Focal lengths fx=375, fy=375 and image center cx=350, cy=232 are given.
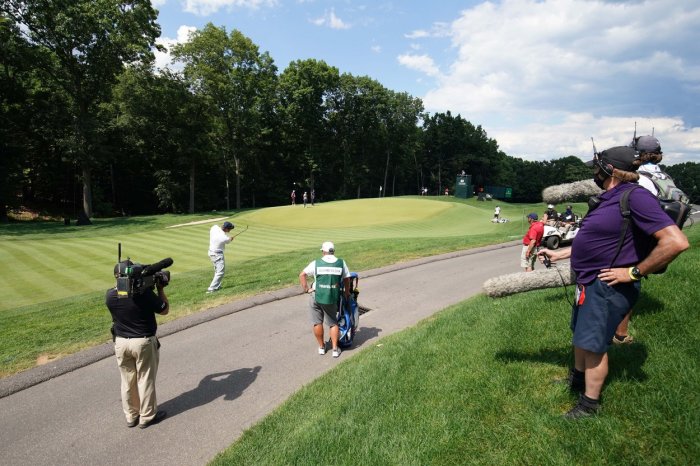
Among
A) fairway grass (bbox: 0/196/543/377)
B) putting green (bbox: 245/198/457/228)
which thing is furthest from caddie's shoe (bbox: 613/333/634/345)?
putting green (bbox: 245/198/457/228)

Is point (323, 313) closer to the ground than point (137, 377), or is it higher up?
higher up

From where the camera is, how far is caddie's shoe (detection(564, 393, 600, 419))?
11.5 feet

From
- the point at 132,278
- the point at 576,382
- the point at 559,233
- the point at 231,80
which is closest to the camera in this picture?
the point at 576,382

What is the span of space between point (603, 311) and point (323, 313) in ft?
16.3

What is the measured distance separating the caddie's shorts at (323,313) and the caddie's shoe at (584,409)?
4466 millimetres

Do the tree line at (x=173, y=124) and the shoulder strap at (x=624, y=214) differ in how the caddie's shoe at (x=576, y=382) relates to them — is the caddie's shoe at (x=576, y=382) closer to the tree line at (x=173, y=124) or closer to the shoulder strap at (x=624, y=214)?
the shoulder strap at (x=624, y=214)

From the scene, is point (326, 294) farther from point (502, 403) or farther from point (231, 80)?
point (231, 80)

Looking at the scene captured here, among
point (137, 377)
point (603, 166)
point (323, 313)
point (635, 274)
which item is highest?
point (603, 166)

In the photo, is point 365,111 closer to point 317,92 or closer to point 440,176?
point 317,92

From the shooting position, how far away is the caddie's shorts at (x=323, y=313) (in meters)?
7.33

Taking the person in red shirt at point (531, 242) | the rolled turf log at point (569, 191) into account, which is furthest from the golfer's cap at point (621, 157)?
the rolled turf log at point (569, 191)

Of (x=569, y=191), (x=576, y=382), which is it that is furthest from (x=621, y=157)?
(x=569, y=191)

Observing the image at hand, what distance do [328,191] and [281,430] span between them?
67.3m

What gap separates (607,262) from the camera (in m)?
3.47
